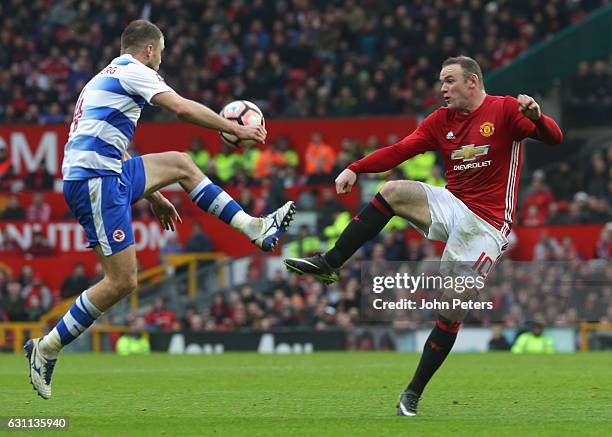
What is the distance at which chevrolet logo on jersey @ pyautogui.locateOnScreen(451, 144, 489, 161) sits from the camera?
8.68 metres

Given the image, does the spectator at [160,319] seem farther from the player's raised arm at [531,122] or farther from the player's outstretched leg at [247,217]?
the player's raised arm at [531,122]

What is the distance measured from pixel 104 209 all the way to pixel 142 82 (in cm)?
87

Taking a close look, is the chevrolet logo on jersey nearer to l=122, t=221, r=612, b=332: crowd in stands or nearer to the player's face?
the player's face

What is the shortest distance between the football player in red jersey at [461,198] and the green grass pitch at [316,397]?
2.45ft

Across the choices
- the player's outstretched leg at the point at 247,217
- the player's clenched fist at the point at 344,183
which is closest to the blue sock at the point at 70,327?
the player's outstretched leg at the point at 247,217

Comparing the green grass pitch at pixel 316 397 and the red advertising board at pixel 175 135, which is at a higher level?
the red advertising board at pixel 175 135

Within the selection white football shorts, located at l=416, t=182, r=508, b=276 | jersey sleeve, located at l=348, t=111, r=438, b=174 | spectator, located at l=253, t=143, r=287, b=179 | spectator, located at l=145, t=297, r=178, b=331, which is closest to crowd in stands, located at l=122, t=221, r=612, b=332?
spectator, located at l=145, t=297, r=178, b=331

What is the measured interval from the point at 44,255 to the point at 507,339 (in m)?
8.60

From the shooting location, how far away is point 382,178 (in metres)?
21.4

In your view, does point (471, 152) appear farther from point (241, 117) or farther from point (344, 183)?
point (241, 117)

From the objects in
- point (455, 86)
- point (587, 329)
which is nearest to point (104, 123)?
point (455, 86)

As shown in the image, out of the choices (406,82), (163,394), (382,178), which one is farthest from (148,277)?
(163,394)

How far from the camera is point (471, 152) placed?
8703mm

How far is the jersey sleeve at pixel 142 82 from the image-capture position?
8.30m
